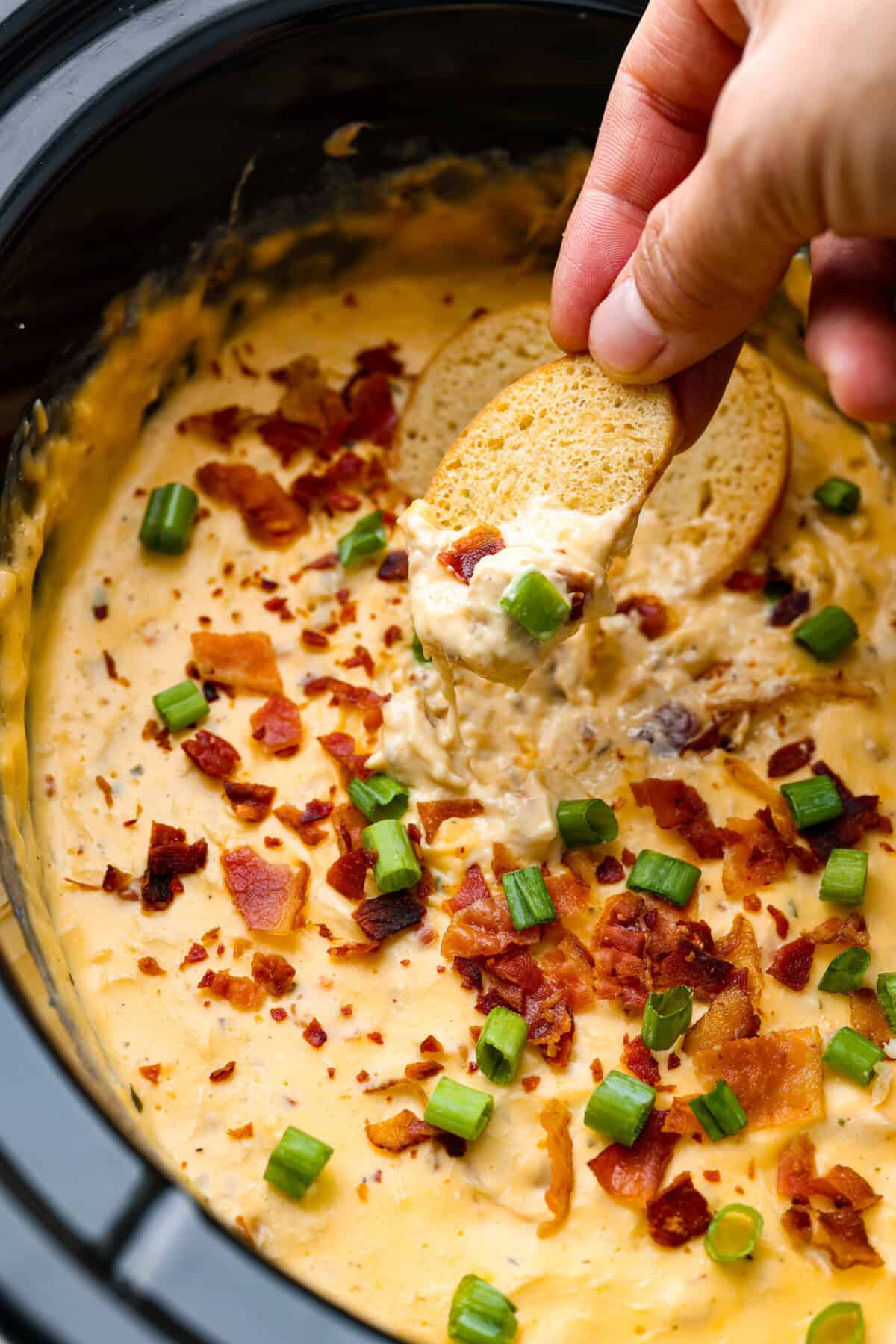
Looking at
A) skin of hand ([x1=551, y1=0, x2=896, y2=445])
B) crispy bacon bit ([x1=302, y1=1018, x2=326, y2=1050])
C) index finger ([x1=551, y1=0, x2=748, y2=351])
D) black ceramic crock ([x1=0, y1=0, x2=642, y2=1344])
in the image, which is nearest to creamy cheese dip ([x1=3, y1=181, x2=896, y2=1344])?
crispy bacon bit ([x1=302, y1=1018, x2=326, y2=1050])

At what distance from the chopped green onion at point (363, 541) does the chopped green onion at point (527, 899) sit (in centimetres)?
70

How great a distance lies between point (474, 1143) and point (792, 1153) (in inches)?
18.7

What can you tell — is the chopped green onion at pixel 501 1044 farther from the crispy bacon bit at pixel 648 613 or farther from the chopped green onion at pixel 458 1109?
the crispy bacon bit at pixel 648 613

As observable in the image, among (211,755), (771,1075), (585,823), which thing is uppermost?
(211,755)

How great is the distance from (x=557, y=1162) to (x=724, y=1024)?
33 centimetres

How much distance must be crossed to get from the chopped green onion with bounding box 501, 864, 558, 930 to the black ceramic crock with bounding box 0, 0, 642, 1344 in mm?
713

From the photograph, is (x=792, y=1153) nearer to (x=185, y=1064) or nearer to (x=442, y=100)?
(x=185, y=1064)

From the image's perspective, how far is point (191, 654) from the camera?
2322mm

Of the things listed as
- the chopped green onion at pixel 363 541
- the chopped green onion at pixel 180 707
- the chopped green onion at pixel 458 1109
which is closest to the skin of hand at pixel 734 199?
the chopped green onion at pixel 363 541

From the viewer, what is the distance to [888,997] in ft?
6.66

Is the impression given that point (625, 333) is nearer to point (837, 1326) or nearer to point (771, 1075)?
point (771, 1075)

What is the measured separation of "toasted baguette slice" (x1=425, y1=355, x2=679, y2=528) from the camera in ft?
6.26

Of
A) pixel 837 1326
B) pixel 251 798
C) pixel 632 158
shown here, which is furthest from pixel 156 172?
pixel 837 1326

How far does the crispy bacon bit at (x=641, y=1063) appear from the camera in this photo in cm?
196
